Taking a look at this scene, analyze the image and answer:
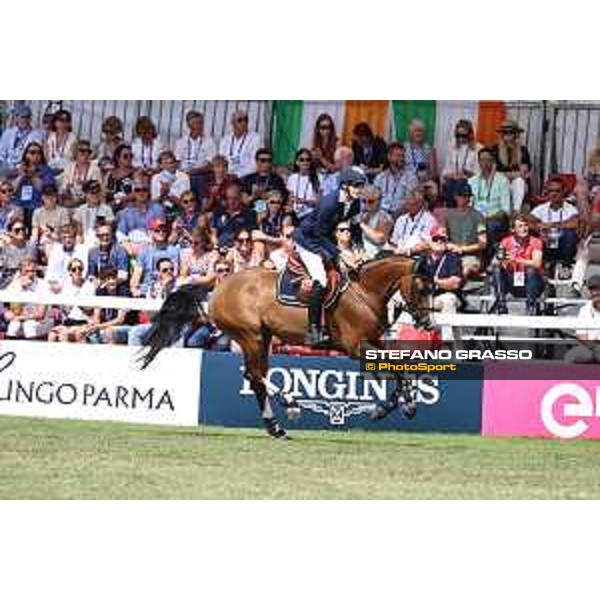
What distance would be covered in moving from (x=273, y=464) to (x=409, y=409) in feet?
3.40

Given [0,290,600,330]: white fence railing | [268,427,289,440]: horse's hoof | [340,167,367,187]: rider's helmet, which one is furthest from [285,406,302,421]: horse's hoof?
[340,167,367,187]: rider's helmet

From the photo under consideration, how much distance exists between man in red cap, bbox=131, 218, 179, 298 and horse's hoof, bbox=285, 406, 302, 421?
110cm

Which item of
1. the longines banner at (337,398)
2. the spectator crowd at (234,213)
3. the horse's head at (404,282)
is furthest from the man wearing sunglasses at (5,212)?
the horse's head at (404,282)

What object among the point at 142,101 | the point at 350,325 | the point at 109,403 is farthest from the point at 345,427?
the point at 142,101

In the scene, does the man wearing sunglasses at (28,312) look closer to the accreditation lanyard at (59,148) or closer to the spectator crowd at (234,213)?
the spectator crowd at (234,213)

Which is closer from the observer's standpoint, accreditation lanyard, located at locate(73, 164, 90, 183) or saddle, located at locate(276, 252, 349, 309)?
saddle, located at locate(276, 252, 349, 309)

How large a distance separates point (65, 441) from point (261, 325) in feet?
4.44

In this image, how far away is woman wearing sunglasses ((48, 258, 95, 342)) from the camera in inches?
454

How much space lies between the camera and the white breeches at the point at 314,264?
36.6ft

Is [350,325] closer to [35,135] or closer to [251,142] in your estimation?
[251,142]

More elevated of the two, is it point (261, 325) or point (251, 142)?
point (251, 142)

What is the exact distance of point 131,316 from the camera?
37.5ft

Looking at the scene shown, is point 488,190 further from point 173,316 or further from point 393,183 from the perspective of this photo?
point 173,316

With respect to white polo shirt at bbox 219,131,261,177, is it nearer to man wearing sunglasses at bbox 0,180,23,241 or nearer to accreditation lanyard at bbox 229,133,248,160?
accreditation lanyard at bbox 229,133,248,160
